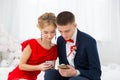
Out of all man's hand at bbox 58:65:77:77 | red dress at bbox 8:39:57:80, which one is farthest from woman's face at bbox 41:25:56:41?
man's hand at bbox 58:65:77:77

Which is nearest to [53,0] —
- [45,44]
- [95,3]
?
[95,3]

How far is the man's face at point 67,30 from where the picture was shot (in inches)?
65.1

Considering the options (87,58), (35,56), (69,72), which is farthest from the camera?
(35,56)

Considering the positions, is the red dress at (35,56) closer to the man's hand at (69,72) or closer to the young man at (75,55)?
the young man at (75,55)

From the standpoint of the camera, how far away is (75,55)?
1.73 metres

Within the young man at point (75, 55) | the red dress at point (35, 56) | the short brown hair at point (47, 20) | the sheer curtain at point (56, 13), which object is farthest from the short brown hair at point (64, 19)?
the sheer curtain at point (56, 13)

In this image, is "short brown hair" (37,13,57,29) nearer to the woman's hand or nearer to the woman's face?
the woman's face

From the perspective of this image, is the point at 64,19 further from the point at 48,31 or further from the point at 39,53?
the point at 39,53

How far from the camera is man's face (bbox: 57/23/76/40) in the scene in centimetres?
165

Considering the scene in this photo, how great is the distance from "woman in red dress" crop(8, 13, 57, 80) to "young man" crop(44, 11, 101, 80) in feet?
0.30

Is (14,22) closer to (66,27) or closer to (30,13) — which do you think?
(30,13)

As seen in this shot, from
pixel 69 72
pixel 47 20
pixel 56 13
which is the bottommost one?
pixel 69 72

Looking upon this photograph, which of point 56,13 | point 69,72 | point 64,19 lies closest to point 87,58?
point 69,72

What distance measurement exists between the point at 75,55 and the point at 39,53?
27 cm
